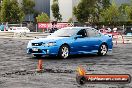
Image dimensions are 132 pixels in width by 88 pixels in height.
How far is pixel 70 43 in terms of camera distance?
19219 mm

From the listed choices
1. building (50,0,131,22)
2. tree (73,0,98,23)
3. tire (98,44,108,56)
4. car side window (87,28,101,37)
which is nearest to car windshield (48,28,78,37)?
car side window (87,28,101,37)

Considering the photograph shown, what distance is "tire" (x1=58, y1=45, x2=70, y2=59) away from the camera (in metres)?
18.8

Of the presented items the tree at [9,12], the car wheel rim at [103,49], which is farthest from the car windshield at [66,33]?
the tree at [9,12]

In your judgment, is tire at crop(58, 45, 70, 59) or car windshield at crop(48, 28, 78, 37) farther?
car windshield at crop(48, 28, 78, 37)

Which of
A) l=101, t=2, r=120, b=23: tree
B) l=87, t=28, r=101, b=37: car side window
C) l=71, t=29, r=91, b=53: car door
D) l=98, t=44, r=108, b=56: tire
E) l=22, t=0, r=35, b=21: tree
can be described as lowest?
l=98, t=44, r=108, b=56: tire

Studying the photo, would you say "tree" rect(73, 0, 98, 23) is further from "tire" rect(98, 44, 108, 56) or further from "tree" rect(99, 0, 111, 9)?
"tire" rect(98, 44, 108, 56)

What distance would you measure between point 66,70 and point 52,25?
1673 inches

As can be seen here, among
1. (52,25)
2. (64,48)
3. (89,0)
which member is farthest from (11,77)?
(89,0)

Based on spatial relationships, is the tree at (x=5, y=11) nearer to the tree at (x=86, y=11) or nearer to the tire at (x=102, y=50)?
the tree at (x=86, y=11)

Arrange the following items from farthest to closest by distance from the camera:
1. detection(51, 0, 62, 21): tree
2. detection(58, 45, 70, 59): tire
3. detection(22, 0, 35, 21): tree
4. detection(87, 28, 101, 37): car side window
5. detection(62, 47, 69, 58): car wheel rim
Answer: detection(22, 0, 35, 21): tree → detection(51, 0, 62, 21): tree → detection(87, 28, 101, 37): car side window → detection(62, 47, 69, 58): car wheel rim → detection(58, 45, 70, 59): tire

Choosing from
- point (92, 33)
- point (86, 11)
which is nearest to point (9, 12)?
point (86, 11)

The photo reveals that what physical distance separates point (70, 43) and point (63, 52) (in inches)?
22.0

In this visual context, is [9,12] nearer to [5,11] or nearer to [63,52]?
[5,11]

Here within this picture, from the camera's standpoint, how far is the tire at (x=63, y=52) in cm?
1880
